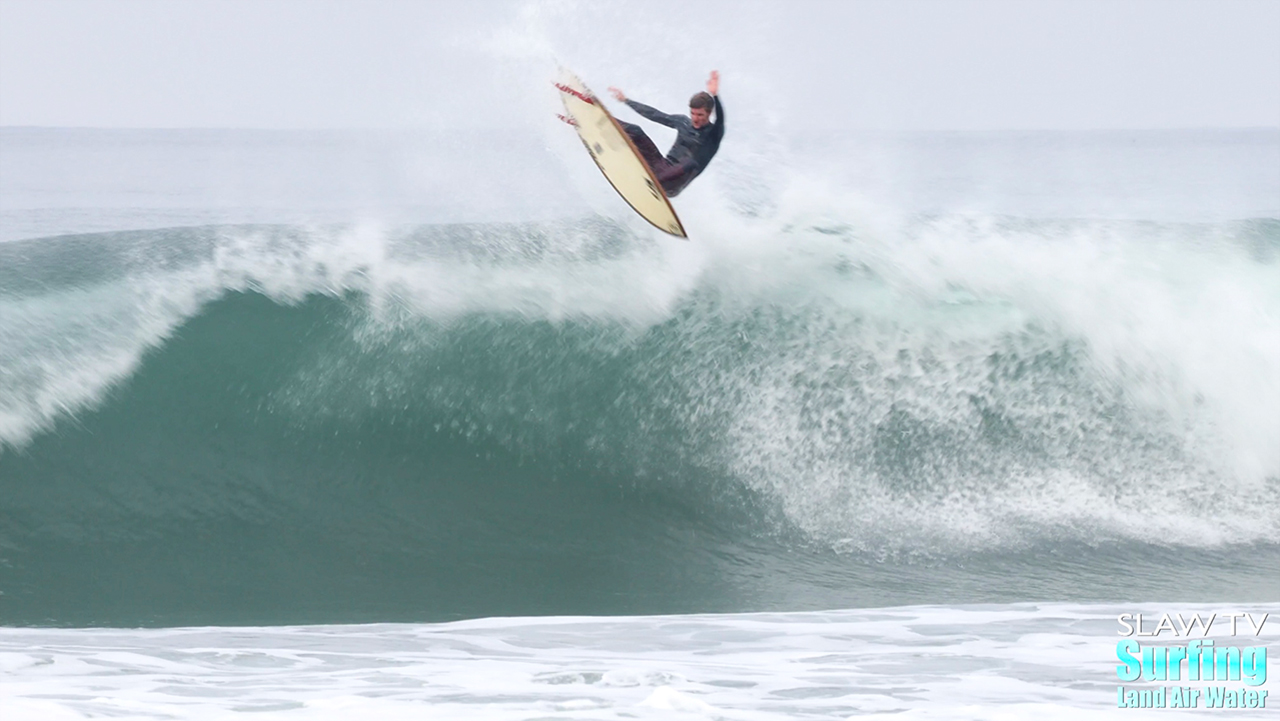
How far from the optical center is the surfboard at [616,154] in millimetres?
7945

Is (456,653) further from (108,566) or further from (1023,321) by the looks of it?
(1023,321)

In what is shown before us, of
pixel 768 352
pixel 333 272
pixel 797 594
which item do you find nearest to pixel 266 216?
pixel 333 272

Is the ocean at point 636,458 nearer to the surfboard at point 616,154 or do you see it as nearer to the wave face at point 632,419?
the wave face at point 632,419

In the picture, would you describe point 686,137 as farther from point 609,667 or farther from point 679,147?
point 609,667

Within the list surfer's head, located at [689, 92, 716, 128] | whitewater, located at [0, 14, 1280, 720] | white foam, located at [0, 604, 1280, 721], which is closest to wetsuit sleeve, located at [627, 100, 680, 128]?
surfer's head, located at [689, 92, 716, 128]

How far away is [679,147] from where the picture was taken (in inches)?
310

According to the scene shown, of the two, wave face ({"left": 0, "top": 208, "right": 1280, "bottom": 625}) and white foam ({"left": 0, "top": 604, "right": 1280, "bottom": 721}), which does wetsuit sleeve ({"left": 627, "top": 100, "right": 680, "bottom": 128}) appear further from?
white foam ({"left": 0, "top": 604, "right": 1280, "bottom": 721})

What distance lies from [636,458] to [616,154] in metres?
2.34

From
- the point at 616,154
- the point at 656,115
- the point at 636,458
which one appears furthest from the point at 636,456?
the point at 656,115

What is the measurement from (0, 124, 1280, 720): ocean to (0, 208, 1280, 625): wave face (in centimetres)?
3

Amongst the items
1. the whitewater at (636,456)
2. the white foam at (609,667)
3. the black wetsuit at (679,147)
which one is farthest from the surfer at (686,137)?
the white foam at (609,667)

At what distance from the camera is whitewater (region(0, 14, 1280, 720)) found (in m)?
6.38

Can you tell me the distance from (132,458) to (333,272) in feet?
7.62

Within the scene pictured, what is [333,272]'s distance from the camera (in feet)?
35.0
